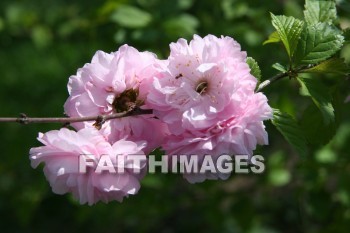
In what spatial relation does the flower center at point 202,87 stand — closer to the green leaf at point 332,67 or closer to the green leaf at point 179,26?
the green leaf at point 332,67

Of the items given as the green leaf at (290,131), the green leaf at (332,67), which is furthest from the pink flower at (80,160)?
the green leaf at (332,67)

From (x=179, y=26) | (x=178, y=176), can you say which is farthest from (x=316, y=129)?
(x=178, y=176)

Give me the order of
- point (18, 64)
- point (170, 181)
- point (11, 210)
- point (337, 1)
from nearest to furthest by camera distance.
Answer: point (337, 1) < point (170, 181) < point (11, 210) < point (18, 64)

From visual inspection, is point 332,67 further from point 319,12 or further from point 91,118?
point 91,118

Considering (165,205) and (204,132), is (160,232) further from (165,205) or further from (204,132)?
(204,132)

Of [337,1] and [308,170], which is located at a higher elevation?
[337,1]

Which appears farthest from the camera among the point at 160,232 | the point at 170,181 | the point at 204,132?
the point at 160,232

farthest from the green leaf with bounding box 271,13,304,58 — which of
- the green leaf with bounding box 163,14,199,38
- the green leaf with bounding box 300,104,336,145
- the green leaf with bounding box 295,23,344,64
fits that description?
the green leaf with bounding box 163,14,199,38

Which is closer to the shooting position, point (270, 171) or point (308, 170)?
point (308, 170)

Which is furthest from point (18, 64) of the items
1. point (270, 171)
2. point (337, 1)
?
point (337, 1)
